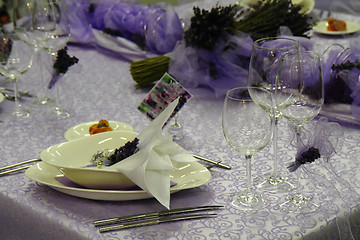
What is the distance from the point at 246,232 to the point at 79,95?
38.4 inches

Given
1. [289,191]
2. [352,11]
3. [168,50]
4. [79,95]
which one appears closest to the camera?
[289,191]

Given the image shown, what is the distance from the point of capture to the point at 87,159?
1268 mm

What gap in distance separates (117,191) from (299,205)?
1.20ft

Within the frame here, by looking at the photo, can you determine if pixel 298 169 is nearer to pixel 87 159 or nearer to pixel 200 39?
pixel 87 159

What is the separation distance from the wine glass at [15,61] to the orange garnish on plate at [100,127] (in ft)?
0.98

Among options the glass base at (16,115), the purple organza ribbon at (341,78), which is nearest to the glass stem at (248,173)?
the purple organza ribbon at (341,78)

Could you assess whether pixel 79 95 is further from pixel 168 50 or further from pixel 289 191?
pixel 289 191

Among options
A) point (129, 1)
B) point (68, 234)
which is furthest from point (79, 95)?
point (68, 234)

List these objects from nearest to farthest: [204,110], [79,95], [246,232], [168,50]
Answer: [246,232]
[204,110]
[79,95]
[168,50]

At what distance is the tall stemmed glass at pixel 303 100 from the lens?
1.06 meters

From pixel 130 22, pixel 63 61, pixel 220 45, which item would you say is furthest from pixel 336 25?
pixel 63 61

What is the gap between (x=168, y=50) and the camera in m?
2.05

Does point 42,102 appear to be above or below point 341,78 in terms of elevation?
below

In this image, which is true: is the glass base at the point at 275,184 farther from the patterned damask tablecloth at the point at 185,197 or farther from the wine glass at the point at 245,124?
the wine glass at the point at 245,124
